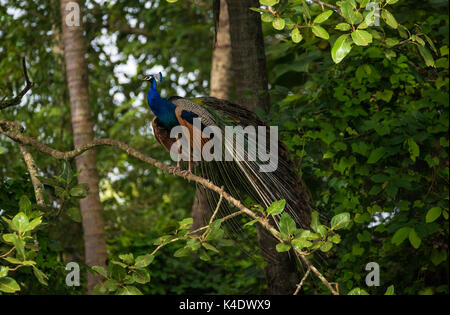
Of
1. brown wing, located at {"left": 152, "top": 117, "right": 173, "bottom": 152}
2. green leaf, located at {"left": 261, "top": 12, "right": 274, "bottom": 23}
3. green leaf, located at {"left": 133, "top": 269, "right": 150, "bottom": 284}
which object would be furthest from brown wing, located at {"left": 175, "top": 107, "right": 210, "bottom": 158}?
green leaf, located at {"left": 133, "top": 269, "right": 150, "bottom": 284}

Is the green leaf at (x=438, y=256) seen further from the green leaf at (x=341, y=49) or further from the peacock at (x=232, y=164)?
the green leaf at (x=341, y=49)

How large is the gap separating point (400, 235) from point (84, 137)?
2.70m

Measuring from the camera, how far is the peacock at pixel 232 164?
3.05 m

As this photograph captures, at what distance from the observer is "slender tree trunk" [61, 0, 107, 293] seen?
475 cm

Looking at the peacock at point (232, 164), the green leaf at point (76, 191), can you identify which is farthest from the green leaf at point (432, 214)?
the green leaf at point (76, 191)

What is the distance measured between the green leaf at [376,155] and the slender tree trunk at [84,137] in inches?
90.8

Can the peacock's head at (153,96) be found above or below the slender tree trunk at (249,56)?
below

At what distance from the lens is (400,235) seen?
3408mm

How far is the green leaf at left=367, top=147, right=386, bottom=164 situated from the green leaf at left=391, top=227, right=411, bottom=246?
0.46 m

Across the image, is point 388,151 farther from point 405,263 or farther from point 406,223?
point 405,263

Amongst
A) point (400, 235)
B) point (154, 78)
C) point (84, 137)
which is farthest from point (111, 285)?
point (84, 137)

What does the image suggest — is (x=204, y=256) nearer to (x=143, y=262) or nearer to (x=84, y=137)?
(x=143, y=262)

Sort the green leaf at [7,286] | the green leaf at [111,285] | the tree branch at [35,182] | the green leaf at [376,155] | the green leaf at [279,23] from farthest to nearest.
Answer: the green leaf at [376,155], the tree branch at [35,182], the green leaf at [279,23], the green leaf at [111,285], the green leaf at [7,286]
